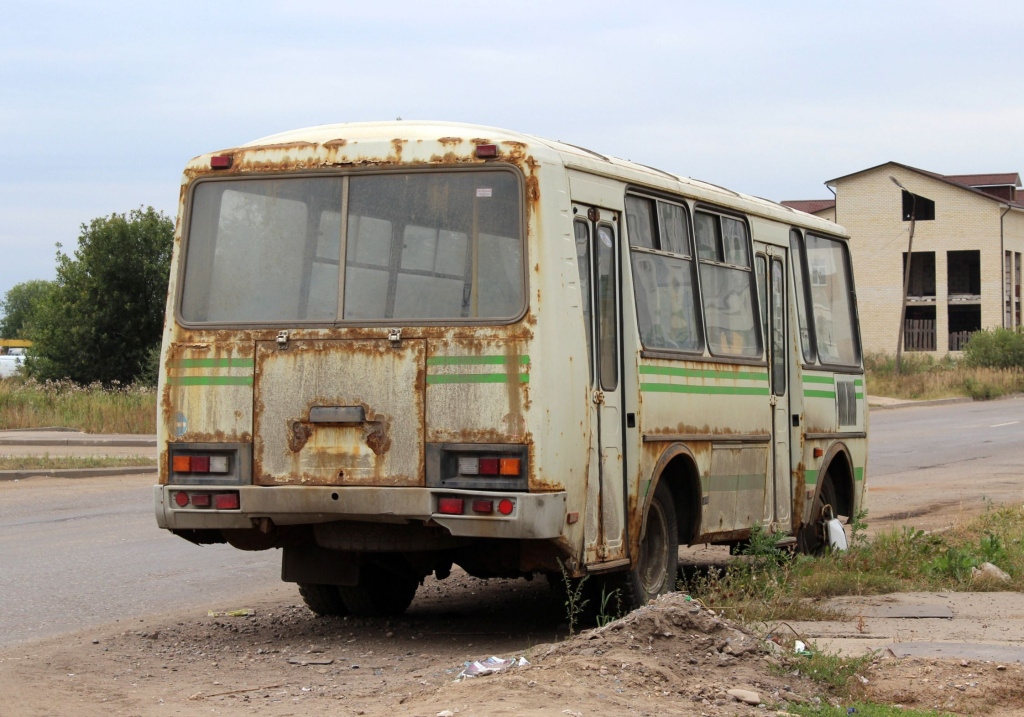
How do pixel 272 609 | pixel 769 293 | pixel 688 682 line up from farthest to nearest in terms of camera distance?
pixel 769 293, pixel 272 609, pixel 688 682

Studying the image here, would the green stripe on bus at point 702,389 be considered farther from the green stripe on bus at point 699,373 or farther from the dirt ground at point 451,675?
the dirt ground at point 451,675

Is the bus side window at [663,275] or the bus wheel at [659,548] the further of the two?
the bus wheel at [659,548]

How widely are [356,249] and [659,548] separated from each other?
2.90 metres

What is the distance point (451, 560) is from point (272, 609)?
1930mm

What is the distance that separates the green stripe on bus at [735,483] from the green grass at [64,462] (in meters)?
13.7

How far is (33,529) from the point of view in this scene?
15.2 metres

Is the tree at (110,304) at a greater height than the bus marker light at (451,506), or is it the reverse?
the tree at (110,304)

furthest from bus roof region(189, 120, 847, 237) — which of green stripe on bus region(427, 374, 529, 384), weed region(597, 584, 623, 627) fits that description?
weed region(597, 584, 623, 627)

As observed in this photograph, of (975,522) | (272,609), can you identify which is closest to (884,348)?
(975,522)

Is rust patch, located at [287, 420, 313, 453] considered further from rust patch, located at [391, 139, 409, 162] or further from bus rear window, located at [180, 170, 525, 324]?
rust patch, located at [391, 139, 409, 162]

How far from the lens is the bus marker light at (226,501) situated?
8281mm

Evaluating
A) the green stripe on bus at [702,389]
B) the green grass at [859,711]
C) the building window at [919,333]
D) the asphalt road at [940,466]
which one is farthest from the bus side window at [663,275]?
the building window at [919,333]

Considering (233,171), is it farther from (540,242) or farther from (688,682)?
(688,682)

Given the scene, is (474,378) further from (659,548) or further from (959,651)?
(959,651)
